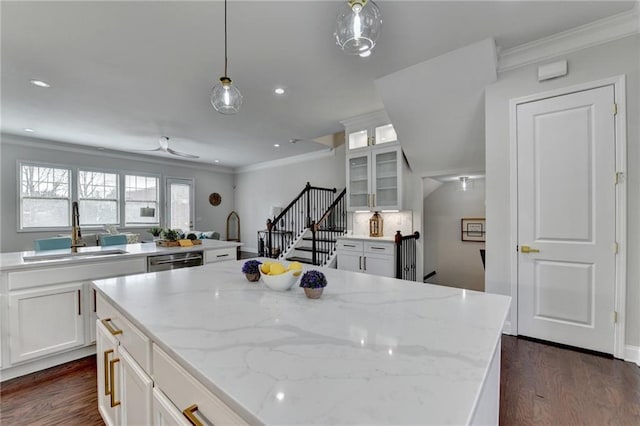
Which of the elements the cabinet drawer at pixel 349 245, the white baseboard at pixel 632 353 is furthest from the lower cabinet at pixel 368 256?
the white baseboard at pixel 632 353

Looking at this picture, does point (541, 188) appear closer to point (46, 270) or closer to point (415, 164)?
point (415, 164)

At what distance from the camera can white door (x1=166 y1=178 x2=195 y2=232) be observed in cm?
799

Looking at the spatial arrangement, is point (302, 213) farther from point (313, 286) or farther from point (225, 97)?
point (313, 286)

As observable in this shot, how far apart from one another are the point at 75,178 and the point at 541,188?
864cm

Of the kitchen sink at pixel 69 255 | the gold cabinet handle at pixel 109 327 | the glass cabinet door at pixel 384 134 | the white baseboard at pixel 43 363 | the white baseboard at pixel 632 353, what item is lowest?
the white baseboard at pixel 43 363

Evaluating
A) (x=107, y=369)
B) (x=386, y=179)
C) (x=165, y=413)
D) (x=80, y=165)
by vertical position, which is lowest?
(x=107, y=369)

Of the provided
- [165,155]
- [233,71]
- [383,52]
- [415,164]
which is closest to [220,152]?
[165,155]

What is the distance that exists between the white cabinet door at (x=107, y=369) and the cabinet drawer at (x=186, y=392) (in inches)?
21.8

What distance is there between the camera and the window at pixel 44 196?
5734mm

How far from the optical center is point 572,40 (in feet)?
7.85

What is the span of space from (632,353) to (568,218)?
116cm

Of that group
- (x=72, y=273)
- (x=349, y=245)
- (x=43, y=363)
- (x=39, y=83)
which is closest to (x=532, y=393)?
(x=349, y=245)

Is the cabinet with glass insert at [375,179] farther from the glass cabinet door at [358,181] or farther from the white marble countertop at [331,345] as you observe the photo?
the white marble countertop at [331,345]

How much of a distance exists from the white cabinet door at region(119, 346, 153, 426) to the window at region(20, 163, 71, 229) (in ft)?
22.6
